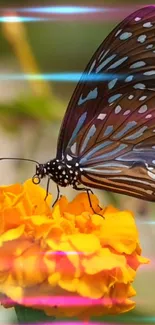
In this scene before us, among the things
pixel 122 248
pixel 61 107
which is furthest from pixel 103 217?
pixel 61 107

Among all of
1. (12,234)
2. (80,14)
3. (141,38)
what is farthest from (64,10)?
(12,234)

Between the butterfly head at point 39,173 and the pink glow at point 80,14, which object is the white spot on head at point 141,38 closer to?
the pink glow at point 80,14

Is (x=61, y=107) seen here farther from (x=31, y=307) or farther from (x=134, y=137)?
(x=31, y=307)

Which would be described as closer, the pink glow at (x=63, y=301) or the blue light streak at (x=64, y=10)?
the pink glow at (x=63, y=301)

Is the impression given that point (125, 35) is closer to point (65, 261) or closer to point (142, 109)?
point (142, 109)

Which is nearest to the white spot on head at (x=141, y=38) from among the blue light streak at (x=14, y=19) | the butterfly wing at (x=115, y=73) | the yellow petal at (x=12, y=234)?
the butterfly wing at (x=115, y=73)

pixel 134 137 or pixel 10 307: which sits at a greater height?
pixel 134 137
